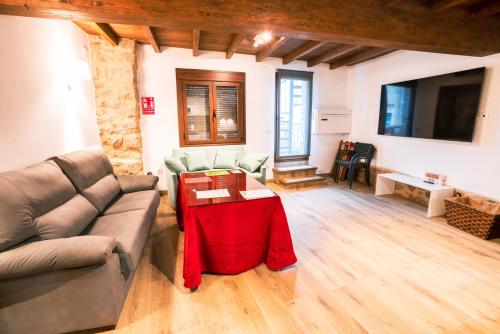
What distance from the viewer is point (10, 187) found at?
154 centimetres

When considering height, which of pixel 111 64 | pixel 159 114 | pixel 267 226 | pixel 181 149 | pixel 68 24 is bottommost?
pixel 267 226

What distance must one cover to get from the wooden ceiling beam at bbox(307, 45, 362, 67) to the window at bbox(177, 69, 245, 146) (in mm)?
1480

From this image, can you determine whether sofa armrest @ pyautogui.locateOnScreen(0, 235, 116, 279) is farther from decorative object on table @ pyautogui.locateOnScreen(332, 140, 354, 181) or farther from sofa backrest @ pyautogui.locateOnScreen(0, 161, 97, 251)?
decorative object on table @ pyautogui.locateOnScreen(332, 140, 354, 181)

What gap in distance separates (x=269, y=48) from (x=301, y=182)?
2537 millimetres

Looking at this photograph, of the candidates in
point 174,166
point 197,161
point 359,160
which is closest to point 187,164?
point 197,161

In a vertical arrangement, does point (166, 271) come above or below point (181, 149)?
below

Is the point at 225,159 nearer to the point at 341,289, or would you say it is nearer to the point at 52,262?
the point at 341,289

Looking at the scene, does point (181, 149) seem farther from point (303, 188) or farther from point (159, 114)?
point (303, 188)

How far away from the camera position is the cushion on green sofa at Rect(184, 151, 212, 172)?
155 inches

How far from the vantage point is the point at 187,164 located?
13.1 feet

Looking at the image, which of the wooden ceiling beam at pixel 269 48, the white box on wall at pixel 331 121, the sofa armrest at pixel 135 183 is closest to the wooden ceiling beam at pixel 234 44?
the wooden ceiling beam at pixel 269 48

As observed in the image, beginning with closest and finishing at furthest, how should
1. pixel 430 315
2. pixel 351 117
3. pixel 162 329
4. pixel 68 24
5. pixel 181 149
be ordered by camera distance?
pixel 162 329
pixel 430 315
pixel 68 24
pixel 181 149
pixel 351 117

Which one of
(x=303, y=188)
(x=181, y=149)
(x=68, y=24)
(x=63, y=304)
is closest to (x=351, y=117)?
(x=303, y=188)

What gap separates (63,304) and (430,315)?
245 cm
